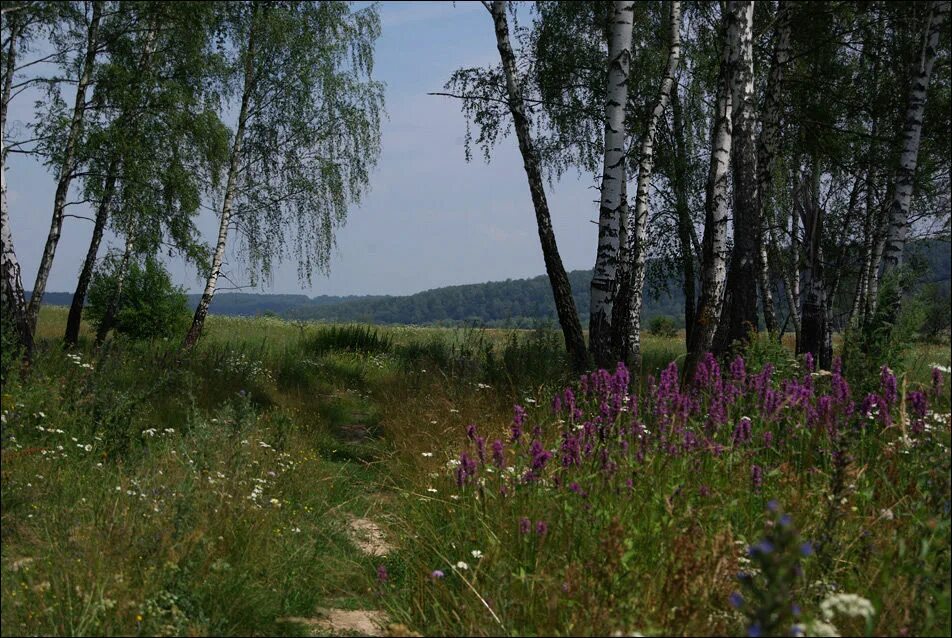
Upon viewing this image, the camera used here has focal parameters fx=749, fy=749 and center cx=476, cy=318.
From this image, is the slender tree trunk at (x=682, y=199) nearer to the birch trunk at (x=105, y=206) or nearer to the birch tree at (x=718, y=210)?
the birch tree at (x=718, y=210)

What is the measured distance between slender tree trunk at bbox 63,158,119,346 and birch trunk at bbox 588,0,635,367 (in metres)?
9.61

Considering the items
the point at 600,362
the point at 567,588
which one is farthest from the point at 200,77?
the point at 567,588

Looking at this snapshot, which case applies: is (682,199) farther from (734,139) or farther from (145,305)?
(145,305)

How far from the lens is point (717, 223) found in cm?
1068

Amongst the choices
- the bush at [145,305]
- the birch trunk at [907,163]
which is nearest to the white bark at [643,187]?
the birch trunk at [907,163]

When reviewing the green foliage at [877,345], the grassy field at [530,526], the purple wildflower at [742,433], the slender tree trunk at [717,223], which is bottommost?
the grassy field at [530,526]

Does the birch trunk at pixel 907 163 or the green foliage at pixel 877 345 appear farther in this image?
the birch trunk at pixel 907 163

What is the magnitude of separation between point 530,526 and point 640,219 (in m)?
11.7

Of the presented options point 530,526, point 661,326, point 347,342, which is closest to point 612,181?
point 530,526

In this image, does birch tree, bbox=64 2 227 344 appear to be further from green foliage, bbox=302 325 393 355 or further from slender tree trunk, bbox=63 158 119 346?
green foliage, bbox=302 325 393 355

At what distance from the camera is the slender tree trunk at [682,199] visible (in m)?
17.4

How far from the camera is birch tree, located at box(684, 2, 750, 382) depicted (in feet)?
33.4

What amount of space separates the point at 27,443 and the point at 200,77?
12.1 meters

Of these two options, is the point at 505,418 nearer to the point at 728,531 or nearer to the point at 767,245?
the point at 728,531
